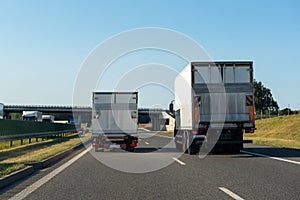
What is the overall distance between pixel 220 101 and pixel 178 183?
8358 millimetres

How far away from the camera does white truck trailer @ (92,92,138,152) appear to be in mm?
23047

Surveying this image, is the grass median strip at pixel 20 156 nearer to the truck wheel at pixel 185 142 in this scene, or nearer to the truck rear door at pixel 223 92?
the truck wheel at pixel 185 142

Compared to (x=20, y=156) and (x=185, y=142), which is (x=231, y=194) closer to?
(x=185, y=142)

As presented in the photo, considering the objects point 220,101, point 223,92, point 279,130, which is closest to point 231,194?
point 220,101

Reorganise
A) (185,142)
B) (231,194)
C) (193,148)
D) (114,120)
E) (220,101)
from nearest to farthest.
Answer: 1. (231,194)
2. (220,101)
3. (193,148)
4. (185,142)
5. (114,120)

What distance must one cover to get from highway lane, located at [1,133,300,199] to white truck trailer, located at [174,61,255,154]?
3856 mm

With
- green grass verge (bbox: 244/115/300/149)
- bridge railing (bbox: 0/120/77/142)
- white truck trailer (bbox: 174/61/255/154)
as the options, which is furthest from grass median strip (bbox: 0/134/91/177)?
green grass verge (bbox: 244/115/300/149)

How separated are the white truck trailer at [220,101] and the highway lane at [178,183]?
386 cm

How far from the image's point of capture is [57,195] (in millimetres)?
9016

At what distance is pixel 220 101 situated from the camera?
60.3 ft

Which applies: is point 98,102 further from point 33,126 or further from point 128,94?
point 33,126

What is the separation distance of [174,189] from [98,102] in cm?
1425

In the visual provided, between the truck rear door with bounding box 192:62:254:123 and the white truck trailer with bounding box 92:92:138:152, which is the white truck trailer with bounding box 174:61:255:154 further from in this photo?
the white truck trailer with bounding box 92:92:138:152

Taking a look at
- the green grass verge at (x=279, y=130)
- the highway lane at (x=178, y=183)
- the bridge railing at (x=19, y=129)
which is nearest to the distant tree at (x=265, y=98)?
the green grass verge at (x=279, y=130)
